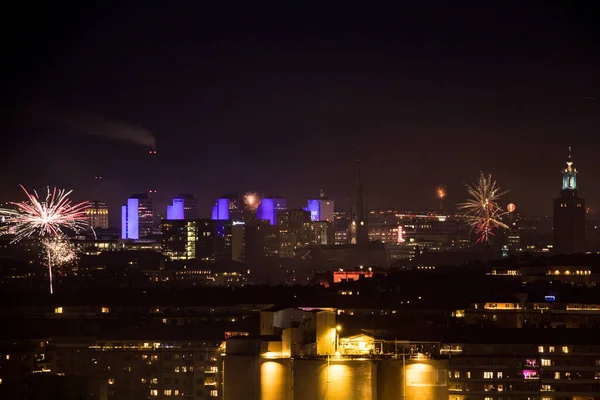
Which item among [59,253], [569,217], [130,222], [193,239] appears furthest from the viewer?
[130,222]

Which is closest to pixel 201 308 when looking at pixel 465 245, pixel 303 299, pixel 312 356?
pixel 303 299

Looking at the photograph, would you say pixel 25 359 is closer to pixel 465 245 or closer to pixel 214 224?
pixel 214 224

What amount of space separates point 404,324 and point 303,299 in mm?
10473

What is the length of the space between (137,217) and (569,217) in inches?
1766

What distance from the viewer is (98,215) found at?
414 feet

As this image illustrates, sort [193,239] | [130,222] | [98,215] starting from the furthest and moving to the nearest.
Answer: [98,215] < [130,222] < [193,239]

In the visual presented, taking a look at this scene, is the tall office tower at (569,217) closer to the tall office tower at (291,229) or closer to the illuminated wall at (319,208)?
the tall office tower at (291,229)

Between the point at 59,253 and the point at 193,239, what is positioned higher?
the point at 193,239

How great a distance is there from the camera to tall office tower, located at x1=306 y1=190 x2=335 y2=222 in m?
128

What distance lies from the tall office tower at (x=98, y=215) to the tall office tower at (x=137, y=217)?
302 cm

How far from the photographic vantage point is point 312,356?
2405cm

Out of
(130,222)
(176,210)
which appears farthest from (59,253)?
(130,222)

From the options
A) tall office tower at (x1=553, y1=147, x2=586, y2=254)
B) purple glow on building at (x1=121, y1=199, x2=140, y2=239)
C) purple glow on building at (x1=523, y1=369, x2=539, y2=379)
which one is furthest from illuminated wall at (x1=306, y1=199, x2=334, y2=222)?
purple glow on building at (x1=523, y1=369, x2=539, y2=379)

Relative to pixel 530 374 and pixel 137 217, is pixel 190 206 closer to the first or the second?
pixel 137 217
